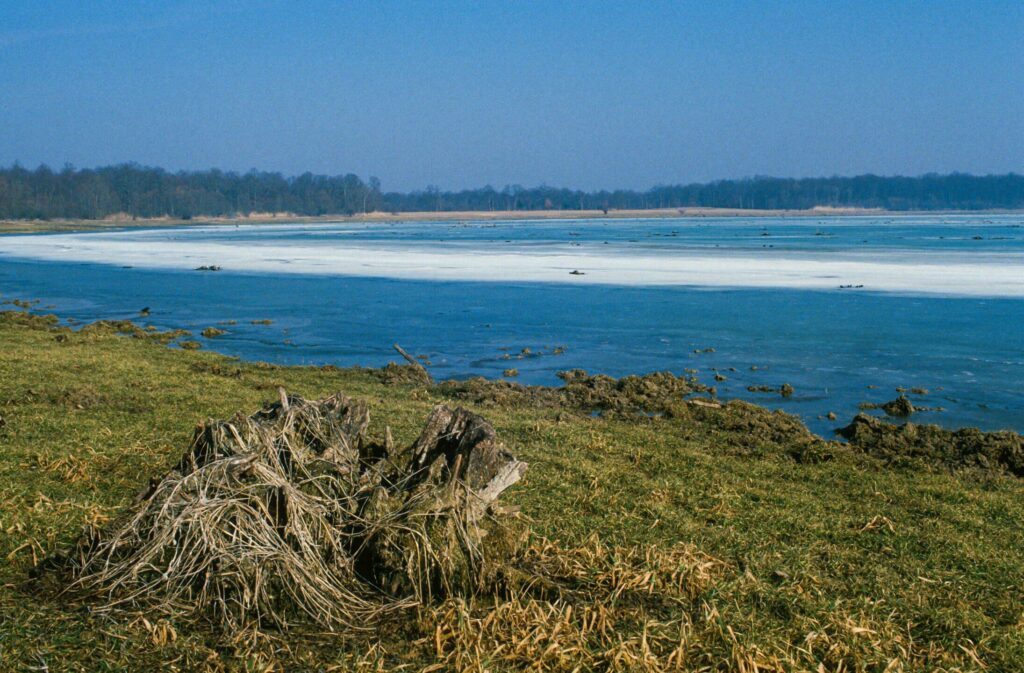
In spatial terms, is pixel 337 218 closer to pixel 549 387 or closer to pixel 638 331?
pixel 638 331

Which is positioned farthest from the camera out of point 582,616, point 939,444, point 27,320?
point 27,320

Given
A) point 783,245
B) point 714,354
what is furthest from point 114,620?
point 783,245

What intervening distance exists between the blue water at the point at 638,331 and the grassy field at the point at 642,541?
8.46 feet

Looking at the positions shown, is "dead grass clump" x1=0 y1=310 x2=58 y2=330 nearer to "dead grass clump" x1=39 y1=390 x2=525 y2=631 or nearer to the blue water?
the blue water

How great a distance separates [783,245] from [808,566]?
1827 inches

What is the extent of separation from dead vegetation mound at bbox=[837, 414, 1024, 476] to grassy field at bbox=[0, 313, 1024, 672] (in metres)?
0.35

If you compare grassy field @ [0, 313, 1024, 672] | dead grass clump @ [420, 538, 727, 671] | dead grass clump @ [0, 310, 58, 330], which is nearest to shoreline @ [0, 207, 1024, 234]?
dead grass clump @ [0, 310, 58, 330]

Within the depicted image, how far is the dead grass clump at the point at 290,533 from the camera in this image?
4691mm

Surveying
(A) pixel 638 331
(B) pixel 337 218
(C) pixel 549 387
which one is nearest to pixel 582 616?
(C) pixel 549 387

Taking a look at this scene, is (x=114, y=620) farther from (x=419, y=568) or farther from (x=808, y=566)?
(x=808, y=566)

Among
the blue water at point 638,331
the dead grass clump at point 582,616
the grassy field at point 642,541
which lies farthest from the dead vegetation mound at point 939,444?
the dead grass clump at point 582,616

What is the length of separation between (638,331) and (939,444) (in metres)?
9.05

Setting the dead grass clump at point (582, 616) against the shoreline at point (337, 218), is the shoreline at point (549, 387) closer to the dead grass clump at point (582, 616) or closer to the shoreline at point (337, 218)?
the dead grass clump at point (582, 616)

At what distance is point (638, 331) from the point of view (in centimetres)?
1831
